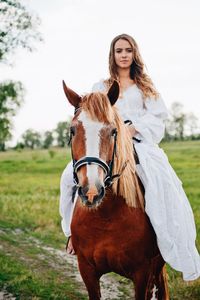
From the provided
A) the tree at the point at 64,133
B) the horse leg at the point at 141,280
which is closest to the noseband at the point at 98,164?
the tree at the point at 64,133

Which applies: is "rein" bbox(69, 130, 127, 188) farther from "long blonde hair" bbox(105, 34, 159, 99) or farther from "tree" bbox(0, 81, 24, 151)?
"tree" bbox(0, 81, 24, 151)

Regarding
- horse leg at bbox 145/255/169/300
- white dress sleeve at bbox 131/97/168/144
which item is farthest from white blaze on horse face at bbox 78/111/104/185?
horse leg at bbox 145/255/169/300

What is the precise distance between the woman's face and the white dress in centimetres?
25

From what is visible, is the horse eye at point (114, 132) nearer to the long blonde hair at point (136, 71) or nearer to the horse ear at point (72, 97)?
the horse ear at point (72, 97)

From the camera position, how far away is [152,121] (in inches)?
170

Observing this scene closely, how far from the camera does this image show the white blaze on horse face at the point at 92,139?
3055 millimetres

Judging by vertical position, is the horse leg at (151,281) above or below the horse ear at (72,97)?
below

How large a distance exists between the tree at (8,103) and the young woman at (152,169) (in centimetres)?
2672

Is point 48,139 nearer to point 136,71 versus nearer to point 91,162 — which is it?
point 136,71

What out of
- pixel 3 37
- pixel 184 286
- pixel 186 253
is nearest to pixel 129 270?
pixel 186 253

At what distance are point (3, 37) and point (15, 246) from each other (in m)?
14.3

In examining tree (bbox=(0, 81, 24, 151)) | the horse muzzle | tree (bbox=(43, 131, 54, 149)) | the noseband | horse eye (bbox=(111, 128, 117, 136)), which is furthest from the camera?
tree (bbox=(43, 131, 54, 149))

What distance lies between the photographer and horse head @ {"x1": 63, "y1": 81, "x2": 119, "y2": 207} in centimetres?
304

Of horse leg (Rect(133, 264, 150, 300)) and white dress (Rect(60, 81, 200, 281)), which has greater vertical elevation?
white dress (Rect(60, 81, 200, 281))
